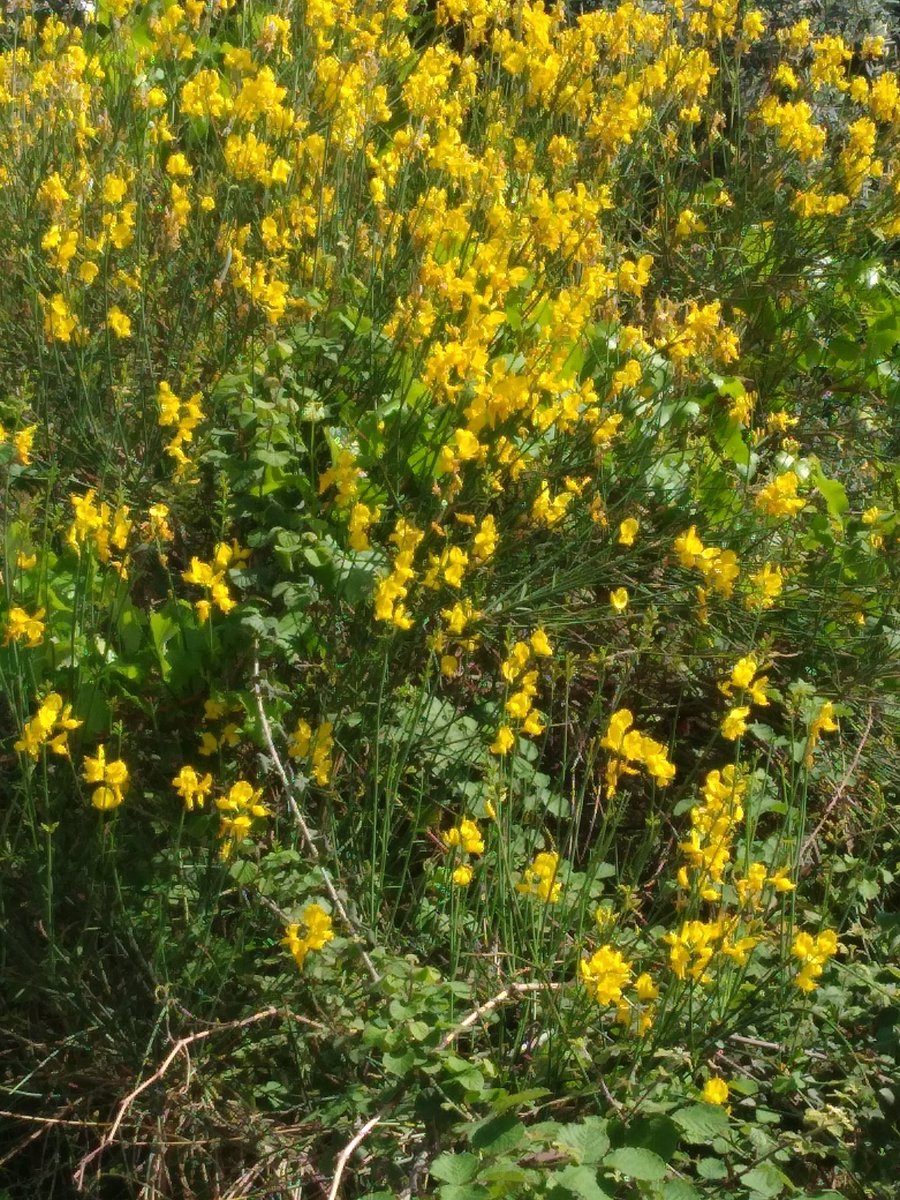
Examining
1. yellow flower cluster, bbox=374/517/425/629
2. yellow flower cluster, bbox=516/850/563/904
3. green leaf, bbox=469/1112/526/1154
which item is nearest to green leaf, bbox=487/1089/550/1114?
green leaf, bbox=469/1112/526/1154

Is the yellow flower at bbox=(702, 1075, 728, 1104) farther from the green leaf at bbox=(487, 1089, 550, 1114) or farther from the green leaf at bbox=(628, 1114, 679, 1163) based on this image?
the green leaf at bbox=(487, 1089, 550, 1114)

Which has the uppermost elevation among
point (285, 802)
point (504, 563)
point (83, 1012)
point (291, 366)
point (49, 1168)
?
point (291, 366)

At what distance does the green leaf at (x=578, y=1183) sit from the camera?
4.97ft

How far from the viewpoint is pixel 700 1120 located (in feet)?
5.58

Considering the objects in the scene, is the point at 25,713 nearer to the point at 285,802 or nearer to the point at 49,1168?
the point at 285,802

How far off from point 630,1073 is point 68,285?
1706 millimetres

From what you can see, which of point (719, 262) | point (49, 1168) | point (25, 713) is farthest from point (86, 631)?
point (719, 262)

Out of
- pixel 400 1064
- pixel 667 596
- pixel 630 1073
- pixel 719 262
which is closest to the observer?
pixel 400 1064

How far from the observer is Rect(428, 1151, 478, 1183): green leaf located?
4.99 ft

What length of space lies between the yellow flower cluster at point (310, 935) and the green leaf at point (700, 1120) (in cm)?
49

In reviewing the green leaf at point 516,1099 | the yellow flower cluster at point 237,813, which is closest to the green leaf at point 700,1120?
the green leaf at point 516,1099

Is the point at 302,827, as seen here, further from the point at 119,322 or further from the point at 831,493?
the point at 831,493

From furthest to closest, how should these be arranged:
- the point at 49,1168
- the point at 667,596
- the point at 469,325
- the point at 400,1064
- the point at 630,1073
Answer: the point at 667,596, the point at 469,325, the point at 49,1168, the point at 630,1073, the point at 400,1064

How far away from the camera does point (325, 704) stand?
2.19 m
